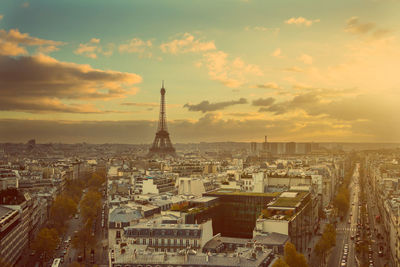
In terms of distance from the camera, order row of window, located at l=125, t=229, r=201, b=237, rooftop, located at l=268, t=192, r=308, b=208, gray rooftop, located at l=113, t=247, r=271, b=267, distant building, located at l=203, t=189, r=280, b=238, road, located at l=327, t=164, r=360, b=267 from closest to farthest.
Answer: gray rooftop, located at l=113, t=247, r=271, b=267 → row of window, located at l=125, t=229, r=201, b=237 → rooftop, located at l=268, t=192, r=308, b=208 → road, located at l=327, t=164, r=360, b=267 → distant building, located at l=203, t=189, r=280, b=238

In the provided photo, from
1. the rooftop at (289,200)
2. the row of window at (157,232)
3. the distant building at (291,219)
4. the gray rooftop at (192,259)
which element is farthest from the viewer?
the rooftop at (289,200)

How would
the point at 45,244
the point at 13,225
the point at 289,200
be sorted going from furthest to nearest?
the point at 289,200, the point at 45,244, the point at 13,225

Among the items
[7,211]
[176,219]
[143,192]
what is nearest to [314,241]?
[176,219]

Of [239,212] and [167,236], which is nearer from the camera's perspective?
[167,236]

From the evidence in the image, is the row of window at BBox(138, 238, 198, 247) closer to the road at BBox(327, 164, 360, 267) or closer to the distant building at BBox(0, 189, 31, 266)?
the distant building at BBox(0, 189, 31, 266)

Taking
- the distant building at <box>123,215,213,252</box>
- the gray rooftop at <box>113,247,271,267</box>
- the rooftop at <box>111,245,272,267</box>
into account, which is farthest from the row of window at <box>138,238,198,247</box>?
the gray rooftop at <box>113,247,271,267</box>

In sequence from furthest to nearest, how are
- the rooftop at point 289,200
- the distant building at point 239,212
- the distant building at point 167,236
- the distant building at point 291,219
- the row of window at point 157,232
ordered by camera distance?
the distant building at point 239,212, the rooftop at point 289,200, the distant building at point 291,219, the row of window at point 157,232, the distant building at point 167,236

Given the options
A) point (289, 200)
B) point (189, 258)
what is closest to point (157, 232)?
point (189, 258)

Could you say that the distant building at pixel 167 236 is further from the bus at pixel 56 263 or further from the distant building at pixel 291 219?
the bus at pixel 56 263

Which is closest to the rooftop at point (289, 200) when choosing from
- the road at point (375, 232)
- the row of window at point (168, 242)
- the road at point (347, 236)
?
the road at point (347, 236)

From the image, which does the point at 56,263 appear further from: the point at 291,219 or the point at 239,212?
the point at 291,219

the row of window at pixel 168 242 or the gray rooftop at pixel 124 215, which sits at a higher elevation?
the gray rooftop at pixel 124 215

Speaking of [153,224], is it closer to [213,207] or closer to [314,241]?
[213,207]
